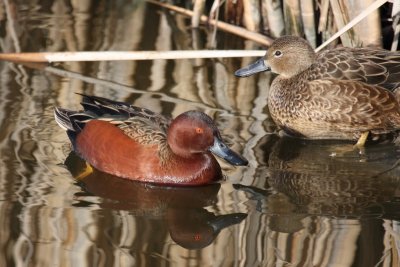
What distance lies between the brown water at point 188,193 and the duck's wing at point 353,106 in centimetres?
19

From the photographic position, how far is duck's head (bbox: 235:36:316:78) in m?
8.05

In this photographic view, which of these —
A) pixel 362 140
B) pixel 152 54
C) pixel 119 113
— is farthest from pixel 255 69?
pixel 119 113

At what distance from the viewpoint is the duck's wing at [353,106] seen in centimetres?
773

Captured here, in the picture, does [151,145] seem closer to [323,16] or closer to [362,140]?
[362,140]

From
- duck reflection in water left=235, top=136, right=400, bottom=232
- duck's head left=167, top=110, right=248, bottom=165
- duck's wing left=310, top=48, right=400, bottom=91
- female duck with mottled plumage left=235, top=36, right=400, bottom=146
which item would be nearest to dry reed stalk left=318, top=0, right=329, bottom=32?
female duck with mottled plumage left=235, top=36, right=400, bottom=146

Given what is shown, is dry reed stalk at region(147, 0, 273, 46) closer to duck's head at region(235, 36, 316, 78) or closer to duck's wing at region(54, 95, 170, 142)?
duck's head at region(235, 36, 316, 78)

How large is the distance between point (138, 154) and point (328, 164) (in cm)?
136

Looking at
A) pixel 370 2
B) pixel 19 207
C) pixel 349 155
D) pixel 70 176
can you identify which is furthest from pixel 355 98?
pixel 19 207

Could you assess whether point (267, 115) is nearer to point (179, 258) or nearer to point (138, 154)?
point (138, 154)

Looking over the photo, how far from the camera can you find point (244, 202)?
6621 mm

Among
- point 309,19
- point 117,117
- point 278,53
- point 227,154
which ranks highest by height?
point 309,19

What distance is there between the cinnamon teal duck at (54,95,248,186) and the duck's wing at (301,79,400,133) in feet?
3.93

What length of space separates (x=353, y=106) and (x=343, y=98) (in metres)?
0.10

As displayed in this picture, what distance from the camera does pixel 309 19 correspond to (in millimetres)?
9172
